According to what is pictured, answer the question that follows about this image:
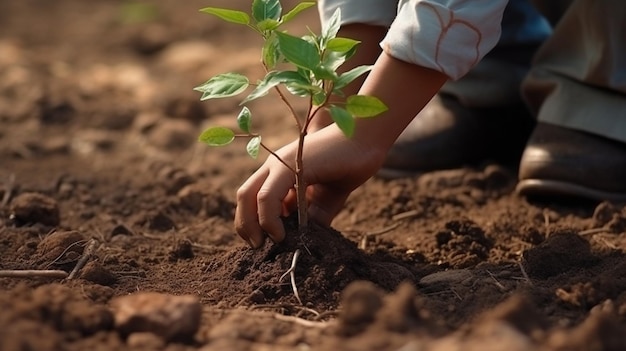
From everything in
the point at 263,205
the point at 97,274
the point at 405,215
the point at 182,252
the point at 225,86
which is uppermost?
the point at 225,86

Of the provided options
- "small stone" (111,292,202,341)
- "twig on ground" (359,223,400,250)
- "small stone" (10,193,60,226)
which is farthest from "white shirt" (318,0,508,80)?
"small stone" (10,193,60,226)

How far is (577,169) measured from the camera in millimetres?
2537

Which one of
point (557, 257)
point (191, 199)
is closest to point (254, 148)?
point (557, 257)

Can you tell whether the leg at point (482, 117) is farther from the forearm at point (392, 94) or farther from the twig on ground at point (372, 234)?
the forearm at point (392, 94)

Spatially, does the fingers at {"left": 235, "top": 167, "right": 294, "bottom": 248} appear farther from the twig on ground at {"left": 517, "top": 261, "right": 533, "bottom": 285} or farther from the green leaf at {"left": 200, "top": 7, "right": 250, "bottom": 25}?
the twig on ground at {"left": 517, "top": 261, "right": 533, "bottom": 285}

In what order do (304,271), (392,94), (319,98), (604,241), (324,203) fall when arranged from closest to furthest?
1. (319,98)
2. (304,271)
3. (392,94)
4. (324,203)
5. (604,241)

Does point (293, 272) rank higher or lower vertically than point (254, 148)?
lower

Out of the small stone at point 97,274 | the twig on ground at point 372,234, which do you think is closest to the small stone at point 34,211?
the small stone at point 97,274

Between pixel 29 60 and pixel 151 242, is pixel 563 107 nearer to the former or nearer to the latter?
pixel 151 242

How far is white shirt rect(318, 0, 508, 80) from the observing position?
1.93m

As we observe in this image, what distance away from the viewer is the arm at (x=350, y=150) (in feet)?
6.38

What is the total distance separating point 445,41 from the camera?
6.40 feet

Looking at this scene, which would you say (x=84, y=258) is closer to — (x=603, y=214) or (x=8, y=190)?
(x=8, y=190)

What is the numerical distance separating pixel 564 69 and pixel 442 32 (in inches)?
34.5
